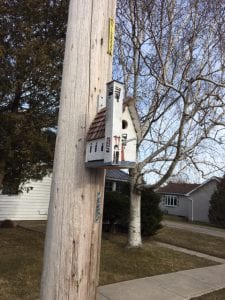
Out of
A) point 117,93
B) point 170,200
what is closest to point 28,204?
point 117,93

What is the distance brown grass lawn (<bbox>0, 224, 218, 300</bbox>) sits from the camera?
5965 mm

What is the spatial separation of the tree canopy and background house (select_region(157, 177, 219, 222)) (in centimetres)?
2700

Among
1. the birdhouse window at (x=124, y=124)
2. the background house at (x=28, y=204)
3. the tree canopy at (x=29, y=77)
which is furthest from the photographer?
the background house at (x=28, y=204)

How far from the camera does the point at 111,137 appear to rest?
1.94m

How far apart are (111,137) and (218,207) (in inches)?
1218

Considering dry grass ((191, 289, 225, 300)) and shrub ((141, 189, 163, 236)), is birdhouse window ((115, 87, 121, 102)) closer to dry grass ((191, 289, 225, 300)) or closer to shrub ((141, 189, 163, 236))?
dry grass ((191, 289, 225, 300))

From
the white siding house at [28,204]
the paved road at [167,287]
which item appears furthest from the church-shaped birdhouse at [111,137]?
the white siding house at [28,204]

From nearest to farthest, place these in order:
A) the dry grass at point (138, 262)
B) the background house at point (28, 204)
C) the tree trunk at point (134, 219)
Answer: the dry grass at point (138, 262)
the tree trunk at point (134, 219)
the background house at point (28, 204)

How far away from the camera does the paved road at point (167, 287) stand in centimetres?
596

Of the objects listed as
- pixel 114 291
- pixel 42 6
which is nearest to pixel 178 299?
pixel 114 291

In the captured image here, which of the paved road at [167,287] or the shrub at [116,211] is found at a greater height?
the shrub at [116,211]

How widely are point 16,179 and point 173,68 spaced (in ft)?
18.9

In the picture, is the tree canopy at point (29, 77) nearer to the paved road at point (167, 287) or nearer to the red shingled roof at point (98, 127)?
the paved road at point (167, 287)

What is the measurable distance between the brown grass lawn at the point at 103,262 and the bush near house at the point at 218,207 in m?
20.7
